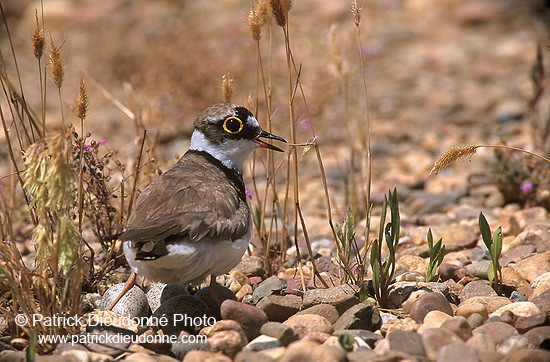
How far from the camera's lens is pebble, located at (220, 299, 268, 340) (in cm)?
320

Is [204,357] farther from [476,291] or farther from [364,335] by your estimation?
[476,291]

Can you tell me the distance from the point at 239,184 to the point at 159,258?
1.02 metres

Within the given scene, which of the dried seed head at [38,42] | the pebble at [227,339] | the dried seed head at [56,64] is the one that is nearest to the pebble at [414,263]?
the pebble at [227,339]

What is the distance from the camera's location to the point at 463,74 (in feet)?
31.0

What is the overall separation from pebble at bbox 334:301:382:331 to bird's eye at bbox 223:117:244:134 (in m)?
1.33

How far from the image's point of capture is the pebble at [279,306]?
3.41 metres

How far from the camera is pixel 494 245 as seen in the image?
11.5ft

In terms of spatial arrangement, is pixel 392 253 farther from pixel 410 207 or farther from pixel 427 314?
pixel 410 207

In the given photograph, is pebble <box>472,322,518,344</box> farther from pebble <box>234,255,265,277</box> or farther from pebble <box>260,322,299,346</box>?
pebble <box>234,255,265,277</box>

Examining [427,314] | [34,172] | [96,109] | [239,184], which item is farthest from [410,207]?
[96,109]

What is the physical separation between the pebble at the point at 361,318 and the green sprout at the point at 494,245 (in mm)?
719

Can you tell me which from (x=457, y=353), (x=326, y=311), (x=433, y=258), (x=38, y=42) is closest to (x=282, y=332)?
(x=326, y=311)

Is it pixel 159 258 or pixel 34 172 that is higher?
pixel 34 172

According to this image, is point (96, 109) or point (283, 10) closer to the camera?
point (283, 10)
